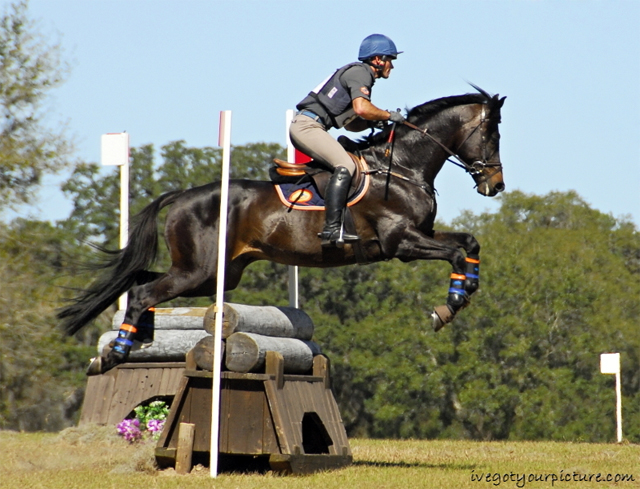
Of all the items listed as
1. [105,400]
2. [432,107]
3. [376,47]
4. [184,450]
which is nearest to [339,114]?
[376,47]

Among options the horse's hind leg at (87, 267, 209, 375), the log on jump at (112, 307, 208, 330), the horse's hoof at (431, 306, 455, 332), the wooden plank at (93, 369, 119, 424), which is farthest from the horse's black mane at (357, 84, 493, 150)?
the wooden plank at (93, 369, 119, 424)

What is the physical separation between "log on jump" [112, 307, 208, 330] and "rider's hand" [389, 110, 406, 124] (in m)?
2.48

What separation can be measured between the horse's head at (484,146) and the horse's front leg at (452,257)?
1.72 feet

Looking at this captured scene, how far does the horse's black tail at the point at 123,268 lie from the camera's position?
795cm

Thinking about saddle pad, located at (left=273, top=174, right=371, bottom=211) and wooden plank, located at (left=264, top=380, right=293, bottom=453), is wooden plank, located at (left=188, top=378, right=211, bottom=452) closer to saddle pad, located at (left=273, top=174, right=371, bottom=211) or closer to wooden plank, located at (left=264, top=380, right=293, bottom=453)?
wooden plank, located at (left=264, top=380, right=293, bottom=453)

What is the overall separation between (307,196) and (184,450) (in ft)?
7.16

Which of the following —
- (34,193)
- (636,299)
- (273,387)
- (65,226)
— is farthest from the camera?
(636,299)

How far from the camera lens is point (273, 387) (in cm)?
702

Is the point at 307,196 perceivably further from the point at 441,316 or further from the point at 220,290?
the point at 441,316

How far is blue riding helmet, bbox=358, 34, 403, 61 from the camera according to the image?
24.5 ft

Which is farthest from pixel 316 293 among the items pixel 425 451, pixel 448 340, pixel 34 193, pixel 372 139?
pixel 372 139

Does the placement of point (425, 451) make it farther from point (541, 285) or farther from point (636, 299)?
point (636, 299)

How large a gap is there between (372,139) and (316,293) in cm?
2804

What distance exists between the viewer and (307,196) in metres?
7.47
